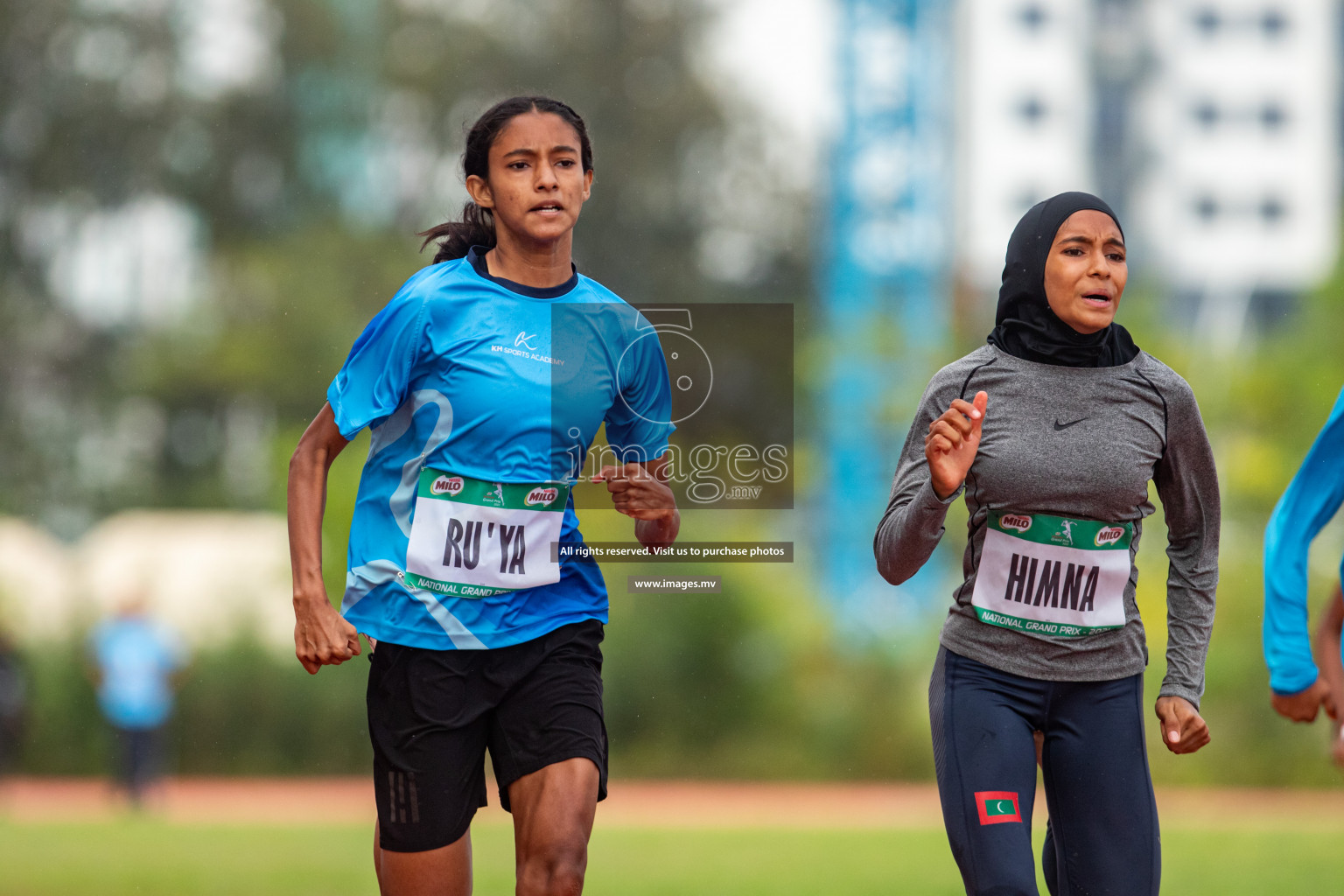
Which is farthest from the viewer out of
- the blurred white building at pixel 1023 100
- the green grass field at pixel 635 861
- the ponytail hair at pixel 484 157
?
the blurred white building at pixel 1023 100

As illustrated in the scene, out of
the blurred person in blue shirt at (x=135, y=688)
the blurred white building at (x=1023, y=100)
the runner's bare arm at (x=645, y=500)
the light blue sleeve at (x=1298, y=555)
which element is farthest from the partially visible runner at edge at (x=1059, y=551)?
the blurred white building at (x=1023, y=100)

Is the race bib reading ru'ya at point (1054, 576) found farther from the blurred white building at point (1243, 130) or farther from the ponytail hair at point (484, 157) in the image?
the blurred white building at point (1243, 130)

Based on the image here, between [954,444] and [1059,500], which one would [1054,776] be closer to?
[1059,500]

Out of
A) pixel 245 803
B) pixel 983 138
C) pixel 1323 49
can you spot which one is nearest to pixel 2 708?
pixel 245 803

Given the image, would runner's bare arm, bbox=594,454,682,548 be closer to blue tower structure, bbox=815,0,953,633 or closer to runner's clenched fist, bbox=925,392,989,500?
runner's clenched fist, bbox=925,392,989,500

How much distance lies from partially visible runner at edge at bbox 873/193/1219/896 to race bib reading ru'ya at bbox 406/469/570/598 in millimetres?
883

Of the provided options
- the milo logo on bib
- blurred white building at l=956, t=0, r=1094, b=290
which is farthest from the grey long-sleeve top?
blurred white building at l=956, t=0, r=1094, b=290

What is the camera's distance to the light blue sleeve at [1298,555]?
385 centimetres

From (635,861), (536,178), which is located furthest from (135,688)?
(536,178)

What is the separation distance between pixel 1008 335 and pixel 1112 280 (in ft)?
0.88

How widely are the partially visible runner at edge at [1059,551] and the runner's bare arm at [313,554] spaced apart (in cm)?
129

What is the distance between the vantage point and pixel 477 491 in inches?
148

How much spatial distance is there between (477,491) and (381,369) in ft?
1.25

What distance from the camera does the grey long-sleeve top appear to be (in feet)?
11.5
